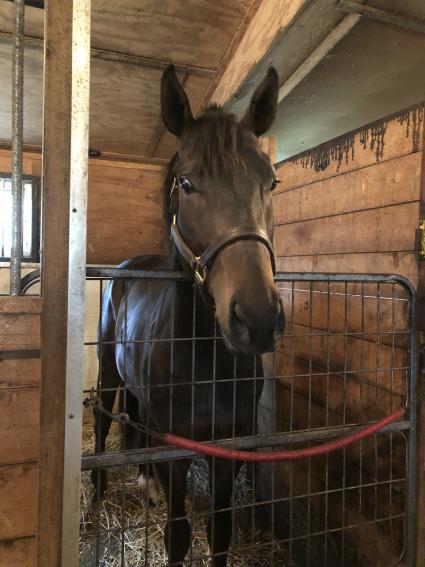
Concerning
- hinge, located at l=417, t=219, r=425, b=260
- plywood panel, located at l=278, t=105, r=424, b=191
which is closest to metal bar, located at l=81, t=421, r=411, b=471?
hinge, located at l=417, t=219, r=425, b=260

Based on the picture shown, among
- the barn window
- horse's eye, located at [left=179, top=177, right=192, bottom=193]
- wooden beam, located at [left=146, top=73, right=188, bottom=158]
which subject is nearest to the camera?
horse's eye, located at [left=179, top=177, right=192, bottom=193]

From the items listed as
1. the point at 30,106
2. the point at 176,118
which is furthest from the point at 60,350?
the point at 30,106

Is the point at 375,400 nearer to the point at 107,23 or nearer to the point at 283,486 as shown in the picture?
the point at 283,486

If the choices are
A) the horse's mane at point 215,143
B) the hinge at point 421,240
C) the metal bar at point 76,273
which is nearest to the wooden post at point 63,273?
the metal bar at point 76,273

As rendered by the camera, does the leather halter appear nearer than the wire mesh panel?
Yes

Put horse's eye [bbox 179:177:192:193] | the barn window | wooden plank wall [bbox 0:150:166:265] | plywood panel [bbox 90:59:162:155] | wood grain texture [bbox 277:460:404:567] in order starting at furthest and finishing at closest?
wooden plank wall [bbox 0:150:166:265]
the barn window
plywood panel [bbox 90:59:162:155]
wood grain texture [bbox 277:460:404:567]
horse's eye [bbox 179:177:192:193]

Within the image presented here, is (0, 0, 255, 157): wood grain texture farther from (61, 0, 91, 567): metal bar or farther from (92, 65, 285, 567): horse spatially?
(61, 0, 91, 567): metal bar

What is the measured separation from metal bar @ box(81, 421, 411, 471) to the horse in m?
0.07

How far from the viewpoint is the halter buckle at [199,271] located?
0.94 meters

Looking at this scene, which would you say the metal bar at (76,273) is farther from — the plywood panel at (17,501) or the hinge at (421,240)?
the hinge at (421,240)

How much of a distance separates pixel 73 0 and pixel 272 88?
689 mm

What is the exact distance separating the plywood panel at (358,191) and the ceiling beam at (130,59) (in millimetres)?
791

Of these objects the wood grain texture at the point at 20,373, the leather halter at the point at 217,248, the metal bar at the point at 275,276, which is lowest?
the wood grain texture at the point at 20,373

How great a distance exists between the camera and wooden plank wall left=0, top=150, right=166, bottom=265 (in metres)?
2.98
